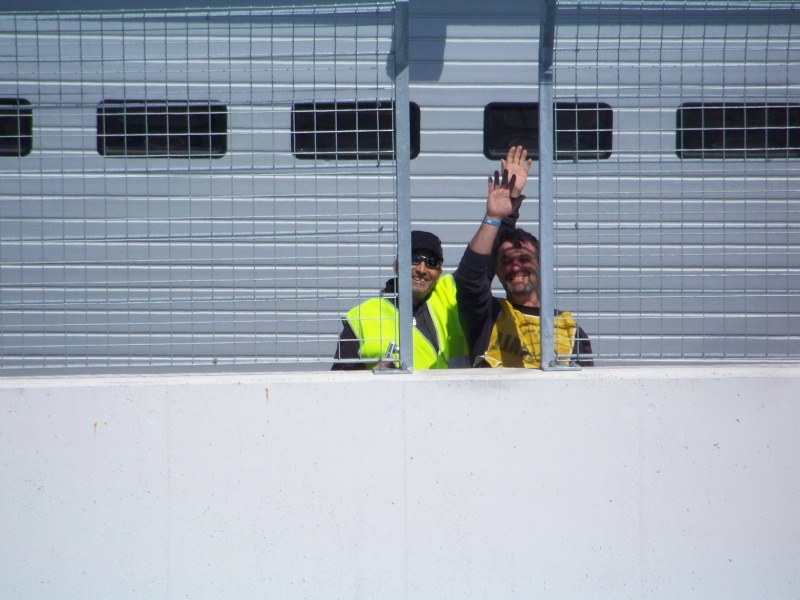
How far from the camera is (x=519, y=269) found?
3518 millimetres

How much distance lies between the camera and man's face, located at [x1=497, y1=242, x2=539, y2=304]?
3506 millimetres

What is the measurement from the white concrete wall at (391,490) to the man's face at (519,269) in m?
0.69

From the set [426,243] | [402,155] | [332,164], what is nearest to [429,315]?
[426,243]

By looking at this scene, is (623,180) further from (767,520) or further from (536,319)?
(767,520)

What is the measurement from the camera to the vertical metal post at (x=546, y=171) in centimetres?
295

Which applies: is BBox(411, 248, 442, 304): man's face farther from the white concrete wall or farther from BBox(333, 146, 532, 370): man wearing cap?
the white concrete wall

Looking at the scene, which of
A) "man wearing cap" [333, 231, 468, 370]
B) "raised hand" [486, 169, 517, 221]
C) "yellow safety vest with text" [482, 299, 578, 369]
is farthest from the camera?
"man wearing cap" [333, 231, 468, 370]

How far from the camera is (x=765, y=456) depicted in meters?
2.93

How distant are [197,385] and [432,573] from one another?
3.46 ft

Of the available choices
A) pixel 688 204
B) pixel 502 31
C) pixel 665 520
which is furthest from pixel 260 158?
pixel 665 520

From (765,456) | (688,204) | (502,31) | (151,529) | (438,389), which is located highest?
(502,31)

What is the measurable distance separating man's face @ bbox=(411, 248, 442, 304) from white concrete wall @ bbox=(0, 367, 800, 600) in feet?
2.80

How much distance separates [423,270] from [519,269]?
0.44 m

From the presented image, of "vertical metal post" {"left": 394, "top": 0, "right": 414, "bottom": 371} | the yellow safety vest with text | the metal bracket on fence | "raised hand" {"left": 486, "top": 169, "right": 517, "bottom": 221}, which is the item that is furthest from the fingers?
the metal bracket on fence
